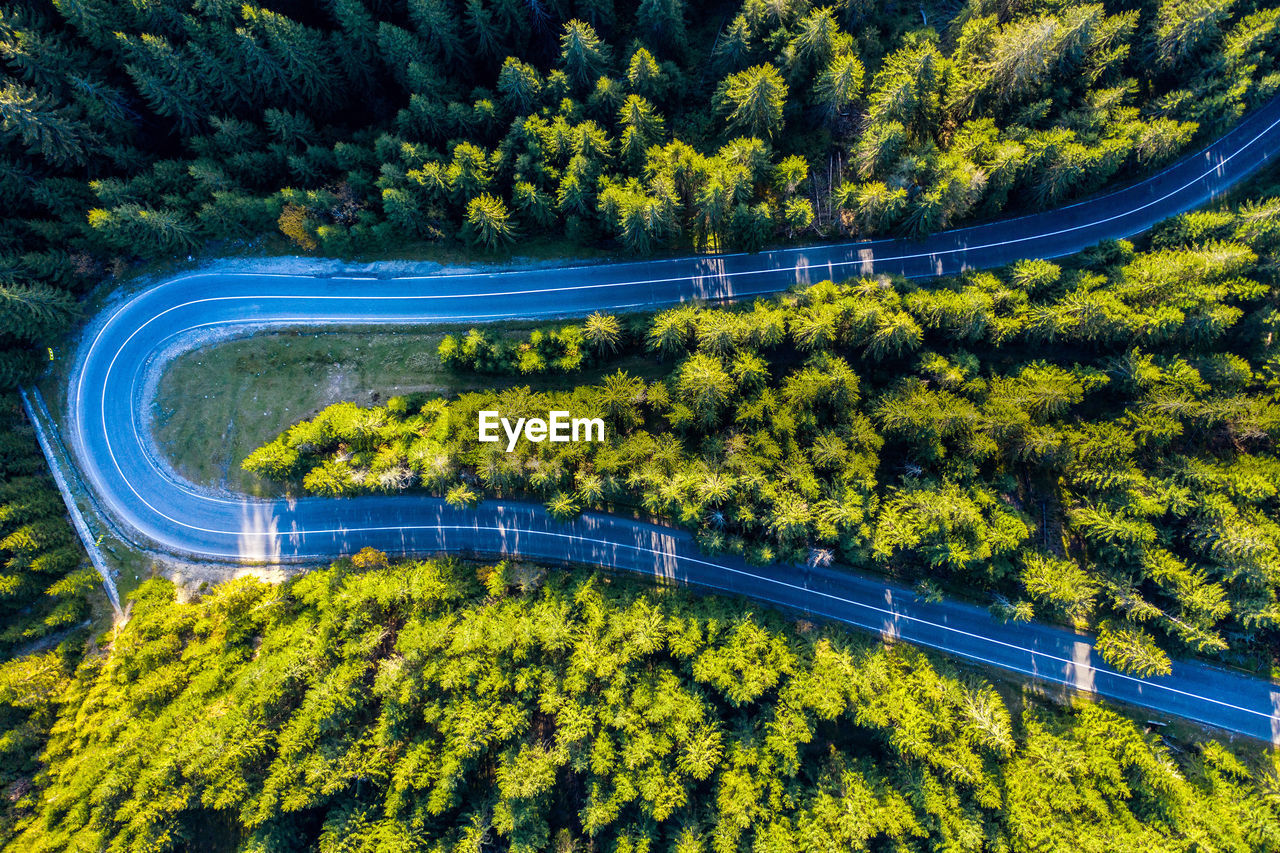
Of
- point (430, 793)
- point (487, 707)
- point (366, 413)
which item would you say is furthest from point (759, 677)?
point (366, 413)

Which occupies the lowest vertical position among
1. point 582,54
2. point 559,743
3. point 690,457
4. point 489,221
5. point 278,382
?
point 559,743

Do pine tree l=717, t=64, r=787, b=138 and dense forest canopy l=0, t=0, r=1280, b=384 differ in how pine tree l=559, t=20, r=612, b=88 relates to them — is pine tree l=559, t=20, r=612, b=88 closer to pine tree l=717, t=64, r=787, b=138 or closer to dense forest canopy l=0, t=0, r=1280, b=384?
dense forest canopy l=0, t=0, r=1280, b=384

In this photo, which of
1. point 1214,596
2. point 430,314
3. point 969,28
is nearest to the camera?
point 1214,596

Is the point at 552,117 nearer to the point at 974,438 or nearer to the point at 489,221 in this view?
the point at 489,221

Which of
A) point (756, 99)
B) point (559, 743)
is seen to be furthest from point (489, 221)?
point (559, 743)

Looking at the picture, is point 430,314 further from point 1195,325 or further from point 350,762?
point 1195,325

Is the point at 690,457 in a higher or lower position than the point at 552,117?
lower
